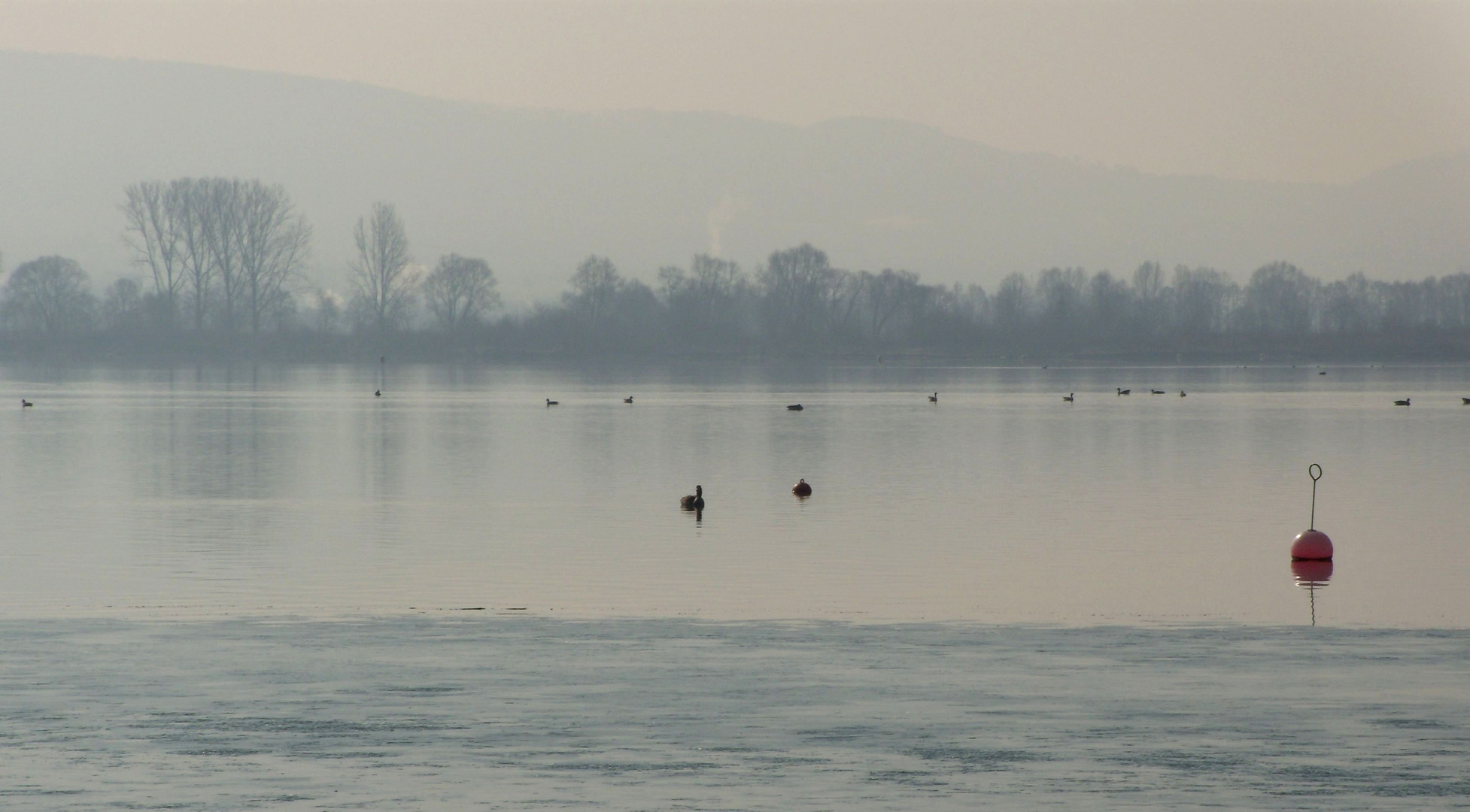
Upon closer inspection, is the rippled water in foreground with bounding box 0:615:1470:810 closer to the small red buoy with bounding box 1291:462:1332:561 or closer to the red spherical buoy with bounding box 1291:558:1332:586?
the red spherical buoy with bounding box 1291:558:1332:586

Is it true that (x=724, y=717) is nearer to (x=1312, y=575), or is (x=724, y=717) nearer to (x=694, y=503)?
(x=1312, y=575)

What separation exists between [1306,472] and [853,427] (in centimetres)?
2386

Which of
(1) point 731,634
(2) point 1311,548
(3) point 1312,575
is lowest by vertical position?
(3) point 1312,575

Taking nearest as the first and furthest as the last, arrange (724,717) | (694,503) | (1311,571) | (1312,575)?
(724,717) → (1312,575) → (1311,571) → (694,503)

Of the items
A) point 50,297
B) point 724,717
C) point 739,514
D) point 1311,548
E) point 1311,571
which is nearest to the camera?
point 724,717

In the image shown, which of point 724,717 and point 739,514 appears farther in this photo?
point 739,514

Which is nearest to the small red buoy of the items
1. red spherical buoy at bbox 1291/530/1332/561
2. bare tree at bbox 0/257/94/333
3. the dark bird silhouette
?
red spherical buoy at bbox 1291/530/1332/561

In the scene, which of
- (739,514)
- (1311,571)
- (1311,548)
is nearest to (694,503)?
(739,514)

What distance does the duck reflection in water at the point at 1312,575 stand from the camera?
897 inches

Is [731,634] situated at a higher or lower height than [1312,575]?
higher

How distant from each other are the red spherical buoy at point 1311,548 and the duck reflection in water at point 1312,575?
0.06m

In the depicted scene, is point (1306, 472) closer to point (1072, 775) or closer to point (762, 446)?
point (762, 446)

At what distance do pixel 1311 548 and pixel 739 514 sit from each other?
1133 centimetres

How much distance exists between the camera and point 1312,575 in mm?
24641
